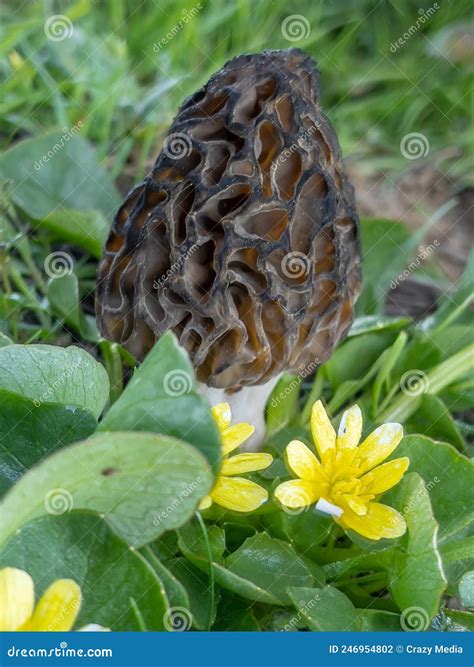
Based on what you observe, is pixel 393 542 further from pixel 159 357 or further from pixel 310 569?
pixel 159 357

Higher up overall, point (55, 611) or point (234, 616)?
point (55, 611)

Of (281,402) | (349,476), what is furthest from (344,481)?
(281,402)

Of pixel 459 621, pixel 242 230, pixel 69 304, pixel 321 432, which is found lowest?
pixel 459 621

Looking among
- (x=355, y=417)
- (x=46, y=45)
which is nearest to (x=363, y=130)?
(x=46, y=45)

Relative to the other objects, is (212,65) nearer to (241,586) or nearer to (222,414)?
(222,414)

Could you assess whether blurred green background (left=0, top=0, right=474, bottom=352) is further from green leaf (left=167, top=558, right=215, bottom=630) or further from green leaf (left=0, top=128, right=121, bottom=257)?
green leaf (left=167, top=558, right=215, bottom=630)

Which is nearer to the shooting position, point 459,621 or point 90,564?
point 90,564

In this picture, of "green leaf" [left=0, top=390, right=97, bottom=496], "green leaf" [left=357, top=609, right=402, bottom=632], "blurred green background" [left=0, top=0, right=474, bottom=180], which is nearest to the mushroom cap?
"green leaf" [left=0, top=390, right=97, bottom=496]
